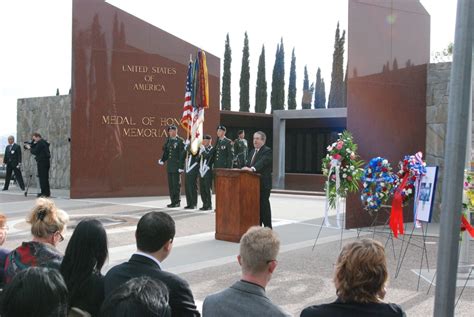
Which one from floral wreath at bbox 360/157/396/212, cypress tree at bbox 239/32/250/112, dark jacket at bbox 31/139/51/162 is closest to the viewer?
floral wreath at bbox 360/157/396/212

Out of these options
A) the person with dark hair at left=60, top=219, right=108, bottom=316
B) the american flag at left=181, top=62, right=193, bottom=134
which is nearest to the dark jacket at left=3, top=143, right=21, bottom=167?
the american flag at left=181, top=62, right=193, bottom=134

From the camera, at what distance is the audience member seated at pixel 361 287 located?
7.82ft

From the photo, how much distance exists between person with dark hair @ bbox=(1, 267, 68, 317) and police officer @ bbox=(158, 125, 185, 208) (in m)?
11.9

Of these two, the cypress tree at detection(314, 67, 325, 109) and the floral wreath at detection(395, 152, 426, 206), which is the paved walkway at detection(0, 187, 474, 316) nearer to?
the floral wreath at detection(395, 152, 426, 206)

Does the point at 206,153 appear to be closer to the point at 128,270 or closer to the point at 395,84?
the point at 395,84

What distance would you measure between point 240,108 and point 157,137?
2992 cm

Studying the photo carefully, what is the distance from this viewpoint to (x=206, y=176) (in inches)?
534

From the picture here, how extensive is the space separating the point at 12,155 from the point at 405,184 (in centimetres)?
1382

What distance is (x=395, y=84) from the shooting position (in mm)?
11180

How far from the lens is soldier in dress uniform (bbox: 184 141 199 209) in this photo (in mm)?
13570

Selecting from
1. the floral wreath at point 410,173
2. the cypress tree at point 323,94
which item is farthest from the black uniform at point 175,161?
the cypress tree at point 323,94

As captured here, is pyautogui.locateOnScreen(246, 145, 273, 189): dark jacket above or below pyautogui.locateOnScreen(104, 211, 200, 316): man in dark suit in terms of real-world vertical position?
above

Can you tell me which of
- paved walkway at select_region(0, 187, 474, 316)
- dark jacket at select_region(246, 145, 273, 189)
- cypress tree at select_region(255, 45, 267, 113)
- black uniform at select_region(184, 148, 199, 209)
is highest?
cypress tree at select_region(255, 45, 267, 113)

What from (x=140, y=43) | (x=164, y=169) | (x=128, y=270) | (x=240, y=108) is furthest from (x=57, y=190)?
(x=240, y=108)
